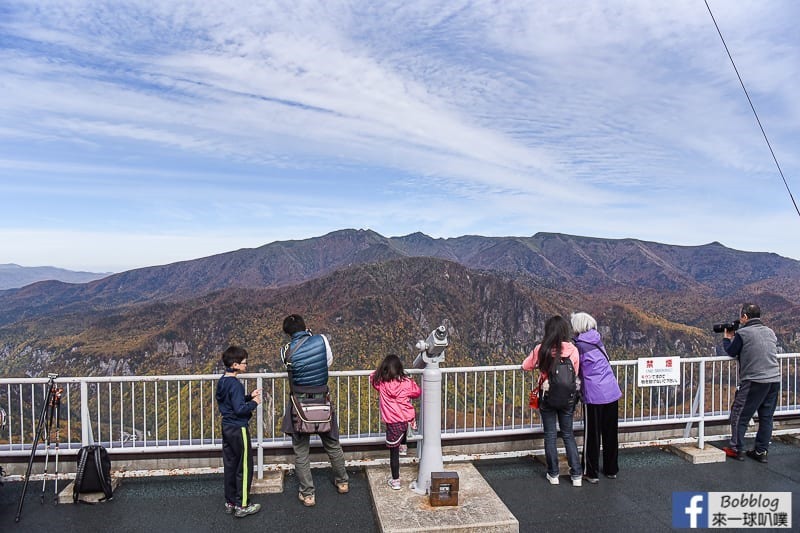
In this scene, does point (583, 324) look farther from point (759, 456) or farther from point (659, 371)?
point (759, 456)

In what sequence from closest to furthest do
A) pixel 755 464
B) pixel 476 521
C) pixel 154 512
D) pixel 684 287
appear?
pixel 476 521 → pixel 154 512 → pixel 755 464 → pixel 684 287

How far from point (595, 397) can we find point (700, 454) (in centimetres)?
163

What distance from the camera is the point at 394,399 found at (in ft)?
14.9

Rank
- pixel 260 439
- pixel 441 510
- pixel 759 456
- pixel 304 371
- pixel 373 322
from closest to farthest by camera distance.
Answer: pixel 441 510
pixel 304 371
pixel 260 439
pixel 759 456
pixel 373 322

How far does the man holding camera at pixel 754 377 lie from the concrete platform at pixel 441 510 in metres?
2.83

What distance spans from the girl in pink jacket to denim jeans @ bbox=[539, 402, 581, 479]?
123 cm

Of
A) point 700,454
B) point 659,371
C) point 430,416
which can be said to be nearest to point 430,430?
point 430,416

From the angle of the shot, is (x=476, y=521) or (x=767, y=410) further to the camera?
(x=767, y=410)

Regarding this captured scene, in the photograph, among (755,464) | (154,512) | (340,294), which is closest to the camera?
(154,512)

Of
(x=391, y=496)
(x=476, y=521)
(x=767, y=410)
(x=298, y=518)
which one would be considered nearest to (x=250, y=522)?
(x=298, y=518)

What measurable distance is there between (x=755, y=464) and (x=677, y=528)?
192 cm

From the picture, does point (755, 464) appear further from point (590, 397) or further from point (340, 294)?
point (340, 294)

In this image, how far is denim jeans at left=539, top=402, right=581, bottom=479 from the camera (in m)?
4.73

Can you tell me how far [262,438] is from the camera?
4.93 meters
